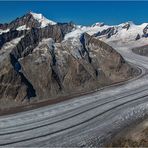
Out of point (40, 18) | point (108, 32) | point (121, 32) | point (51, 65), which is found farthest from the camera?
point (108, 32)

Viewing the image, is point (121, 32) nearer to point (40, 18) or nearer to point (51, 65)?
point (40, 18)

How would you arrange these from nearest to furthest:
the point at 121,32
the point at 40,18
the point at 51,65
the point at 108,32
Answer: the point at 51,65 < the point at 40,18 < the point at 121,32 < the point at 108,32

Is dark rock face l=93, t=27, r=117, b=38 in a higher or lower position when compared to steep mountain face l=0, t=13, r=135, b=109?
higher

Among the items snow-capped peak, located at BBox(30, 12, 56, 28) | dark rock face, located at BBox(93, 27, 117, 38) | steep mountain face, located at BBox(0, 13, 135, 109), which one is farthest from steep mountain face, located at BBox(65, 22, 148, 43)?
steep mountain face, located at BBox(0, 13, 135, 109)

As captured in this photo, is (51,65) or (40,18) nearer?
(51,65)

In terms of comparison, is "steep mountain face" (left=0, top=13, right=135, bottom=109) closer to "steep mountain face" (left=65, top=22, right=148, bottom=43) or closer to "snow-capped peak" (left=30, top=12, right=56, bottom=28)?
"snow-capped peak" (left=30, top=12, right=56, bottom=28)

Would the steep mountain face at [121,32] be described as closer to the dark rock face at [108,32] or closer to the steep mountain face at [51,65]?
the dark rock face at [108,32]

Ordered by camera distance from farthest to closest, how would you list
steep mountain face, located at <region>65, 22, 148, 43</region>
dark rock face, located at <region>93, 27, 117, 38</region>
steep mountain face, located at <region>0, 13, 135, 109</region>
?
dark rock face, located at <region>93, 27, 117, 38</region> < steep mountain face, located at <region>65, 22, 148, 43</region> < steep mountain face, located at <region>0, 13, 135, 109</region>

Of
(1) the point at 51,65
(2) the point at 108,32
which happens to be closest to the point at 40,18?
(1) the point at 51,65

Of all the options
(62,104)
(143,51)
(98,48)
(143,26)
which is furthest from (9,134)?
(143,26)
